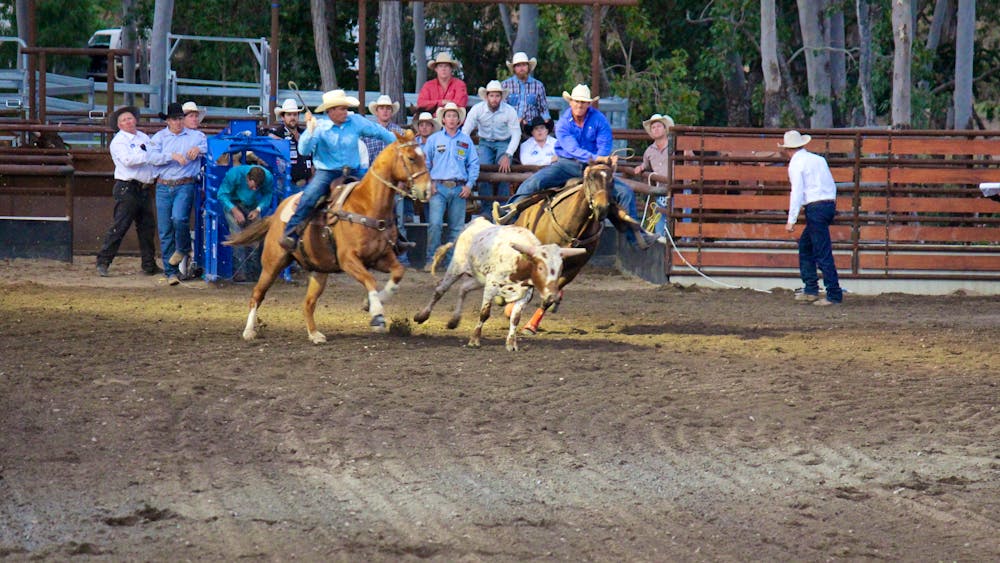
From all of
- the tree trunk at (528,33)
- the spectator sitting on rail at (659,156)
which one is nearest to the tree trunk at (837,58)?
the tree trunk at (528,33)

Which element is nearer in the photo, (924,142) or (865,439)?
(865,439)

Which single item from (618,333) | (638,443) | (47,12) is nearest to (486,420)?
(638,443)

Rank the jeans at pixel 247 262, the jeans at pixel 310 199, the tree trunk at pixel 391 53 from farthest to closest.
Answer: the tree trunk at pixel 391 53 → the jeans at pixel 247 262 → the jeans at pixel 310 199

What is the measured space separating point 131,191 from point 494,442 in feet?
32.0

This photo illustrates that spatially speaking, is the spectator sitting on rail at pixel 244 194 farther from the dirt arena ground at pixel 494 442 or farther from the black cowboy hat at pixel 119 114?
the dirt arena ground at pixel 494 442

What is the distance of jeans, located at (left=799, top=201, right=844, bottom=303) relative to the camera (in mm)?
14898

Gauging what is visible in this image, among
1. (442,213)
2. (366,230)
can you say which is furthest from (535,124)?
(366,230)

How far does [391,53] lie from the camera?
23.0 meters

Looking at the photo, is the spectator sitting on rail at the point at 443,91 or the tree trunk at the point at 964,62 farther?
the tree trunk at the point at 964,62

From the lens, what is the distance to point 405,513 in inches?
256

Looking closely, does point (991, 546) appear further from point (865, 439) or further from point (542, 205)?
point (542, 205)

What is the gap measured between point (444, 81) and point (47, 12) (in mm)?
30971

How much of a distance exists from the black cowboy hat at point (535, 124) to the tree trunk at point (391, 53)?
387 cm

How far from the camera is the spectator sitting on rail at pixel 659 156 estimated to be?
56.0 feet
